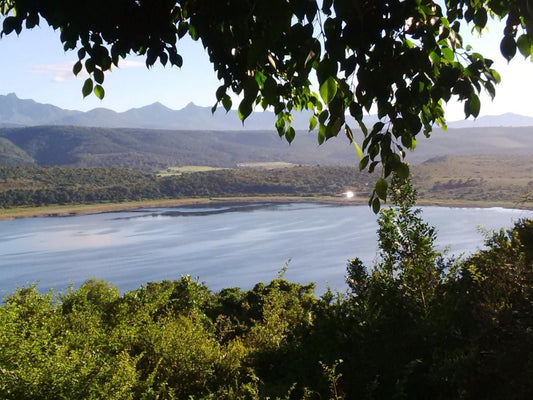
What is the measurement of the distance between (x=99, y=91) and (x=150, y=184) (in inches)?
3950

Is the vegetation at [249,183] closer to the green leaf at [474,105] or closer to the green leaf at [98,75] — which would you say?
the green leaf at [98,75]

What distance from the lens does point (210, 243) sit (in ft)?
179

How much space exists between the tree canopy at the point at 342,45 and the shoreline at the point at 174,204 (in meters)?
67.0

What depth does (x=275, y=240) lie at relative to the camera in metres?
53.8

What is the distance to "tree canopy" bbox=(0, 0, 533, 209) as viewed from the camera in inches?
69.5

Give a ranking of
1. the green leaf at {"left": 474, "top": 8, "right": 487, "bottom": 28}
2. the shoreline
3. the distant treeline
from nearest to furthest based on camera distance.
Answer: the green leaf at {"left": 474, "top": 8, "right": 487, "bottom": 28} → the shoreline → the distant treeline

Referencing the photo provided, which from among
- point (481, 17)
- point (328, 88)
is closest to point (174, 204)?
point (481, 17)

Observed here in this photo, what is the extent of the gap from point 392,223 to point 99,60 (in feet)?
13.6


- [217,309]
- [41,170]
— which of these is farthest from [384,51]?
[41,170]

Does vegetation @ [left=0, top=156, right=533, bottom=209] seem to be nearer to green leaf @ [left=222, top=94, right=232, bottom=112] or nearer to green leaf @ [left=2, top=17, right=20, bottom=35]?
green leaf @ [left=222, top=94, right=232, bottom=112]

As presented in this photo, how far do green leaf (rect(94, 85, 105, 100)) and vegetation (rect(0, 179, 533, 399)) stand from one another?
230cm

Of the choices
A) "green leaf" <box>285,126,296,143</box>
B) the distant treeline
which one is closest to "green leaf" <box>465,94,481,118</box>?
"green leaf" <box>285,126,296,143</box>

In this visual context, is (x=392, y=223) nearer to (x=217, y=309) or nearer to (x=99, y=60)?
(x=99, y=60)

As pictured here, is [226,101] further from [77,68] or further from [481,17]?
[481,17]
